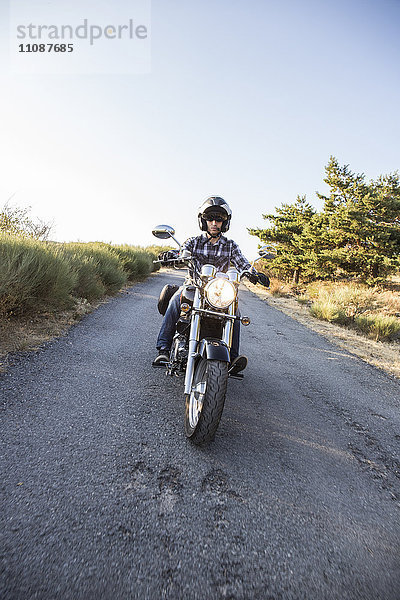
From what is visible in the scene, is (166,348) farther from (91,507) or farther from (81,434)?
(91,507)

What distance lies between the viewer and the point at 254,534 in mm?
1477

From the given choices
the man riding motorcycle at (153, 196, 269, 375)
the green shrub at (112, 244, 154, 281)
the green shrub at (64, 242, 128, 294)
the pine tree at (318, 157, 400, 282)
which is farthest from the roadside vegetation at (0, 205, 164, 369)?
the pine tree at (318, 157, 400, 282)

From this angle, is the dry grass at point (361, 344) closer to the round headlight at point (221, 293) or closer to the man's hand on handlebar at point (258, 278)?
the man's hand on handlebar at point (258, 278)

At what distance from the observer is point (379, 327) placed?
746 centimetres

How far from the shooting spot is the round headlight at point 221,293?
91.5 inches

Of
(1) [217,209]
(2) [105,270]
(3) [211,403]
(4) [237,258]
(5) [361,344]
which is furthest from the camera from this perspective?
(2) [105,270]

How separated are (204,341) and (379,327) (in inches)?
272

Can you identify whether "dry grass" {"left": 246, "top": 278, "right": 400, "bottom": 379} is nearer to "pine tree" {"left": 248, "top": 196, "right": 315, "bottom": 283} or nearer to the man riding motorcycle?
the man riding motorcycle

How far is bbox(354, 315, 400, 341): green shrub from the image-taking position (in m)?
7.33

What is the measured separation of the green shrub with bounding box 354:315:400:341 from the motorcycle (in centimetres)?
586

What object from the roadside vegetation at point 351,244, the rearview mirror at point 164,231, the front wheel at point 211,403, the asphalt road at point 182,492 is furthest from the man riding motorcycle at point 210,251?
the roadside vegetation at point 351,244

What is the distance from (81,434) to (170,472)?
72 cm

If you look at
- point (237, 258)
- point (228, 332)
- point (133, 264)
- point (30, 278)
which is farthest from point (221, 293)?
point (133, 264)

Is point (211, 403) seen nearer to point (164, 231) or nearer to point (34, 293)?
point (164, 231)
